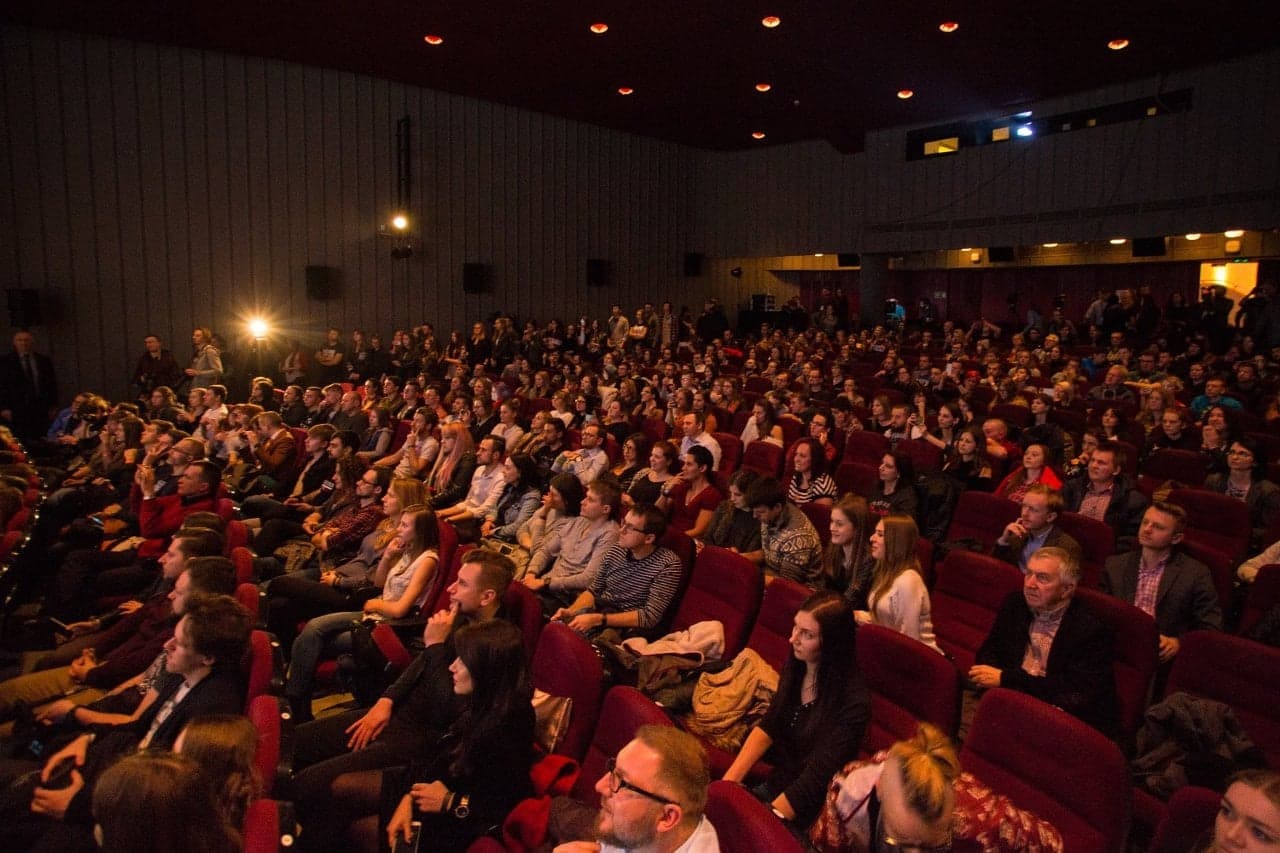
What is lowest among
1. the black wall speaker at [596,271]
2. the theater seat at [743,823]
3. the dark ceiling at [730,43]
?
the theater seat at [743,823]

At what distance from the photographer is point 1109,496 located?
4.56 m

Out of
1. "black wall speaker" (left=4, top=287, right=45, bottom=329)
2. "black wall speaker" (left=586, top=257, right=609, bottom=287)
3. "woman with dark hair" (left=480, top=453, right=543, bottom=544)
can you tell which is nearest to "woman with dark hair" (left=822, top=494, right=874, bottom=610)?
"woman with dark hair" (left=480, top=453, right=543, bottom=544)

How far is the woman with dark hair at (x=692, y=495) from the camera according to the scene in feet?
16.8

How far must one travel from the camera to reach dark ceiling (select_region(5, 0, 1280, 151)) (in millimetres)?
8914

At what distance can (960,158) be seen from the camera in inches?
539

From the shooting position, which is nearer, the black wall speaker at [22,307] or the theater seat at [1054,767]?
the theater seat at [1054,767]

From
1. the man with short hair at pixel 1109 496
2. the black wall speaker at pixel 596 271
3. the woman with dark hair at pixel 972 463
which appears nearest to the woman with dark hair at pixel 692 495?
the woman with dark hair at pixel 972 463

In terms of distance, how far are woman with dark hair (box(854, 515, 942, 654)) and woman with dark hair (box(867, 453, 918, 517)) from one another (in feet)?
4.75

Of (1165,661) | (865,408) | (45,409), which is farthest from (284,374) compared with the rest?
(1165,661)

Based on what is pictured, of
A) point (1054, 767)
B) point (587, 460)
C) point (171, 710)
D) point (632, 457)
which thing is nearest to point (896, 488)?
point (632, 457)

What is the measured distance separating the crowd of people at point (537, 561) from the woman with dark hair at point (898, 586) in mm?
11

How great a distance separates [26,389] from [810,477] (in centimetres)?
930

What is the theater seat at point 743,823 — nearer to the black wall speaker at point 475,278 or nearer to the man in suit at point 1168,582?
the man in suit at point 1168,582

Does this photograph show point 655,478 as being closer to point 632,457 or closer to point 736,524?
point 632,457
